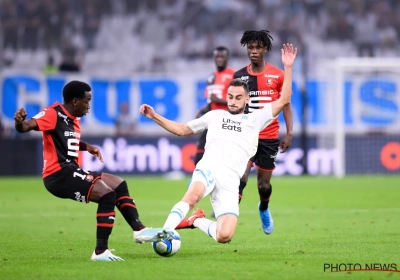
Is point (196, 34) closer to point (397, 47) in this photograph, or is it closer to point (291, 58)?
point (397, 47)

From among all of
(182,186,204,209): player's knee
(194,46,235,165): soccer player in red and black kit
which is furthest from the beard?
(194,46,235,165): soccer player in red and black kit

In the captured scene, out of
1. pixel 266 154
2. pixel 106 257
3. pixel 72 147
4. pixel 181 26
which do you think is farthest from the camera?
pixel 181 26

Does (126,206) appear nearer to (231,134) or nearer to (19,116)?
(231,134)

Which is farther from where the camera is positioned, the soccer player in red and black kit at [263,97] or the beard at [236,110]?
the soccer player in red and black kit at [263,97]

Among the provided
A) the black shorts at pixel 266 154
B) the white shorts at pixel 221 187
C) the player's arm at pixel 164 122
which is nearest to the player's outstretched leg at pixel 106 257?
the white shorts at pixel 221 187

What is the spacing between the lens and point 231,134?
8734 mm

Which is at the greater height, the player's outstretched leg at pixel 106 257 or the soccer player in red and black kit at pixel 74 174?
the soccer player in red and black kit at pixel 74 174

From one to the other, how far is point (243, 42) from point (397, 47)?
2037 cm

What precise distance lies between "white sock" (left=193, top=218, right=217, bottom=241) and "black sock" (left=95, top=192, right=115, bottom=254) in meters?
1.04

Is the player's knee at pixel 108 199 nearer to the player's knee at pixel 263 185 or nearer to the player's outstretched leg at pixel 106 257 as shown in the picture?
the player's outstretched leg at pixel 106 257

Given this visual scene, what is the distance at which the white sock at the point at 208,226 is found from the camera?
28.0 feet

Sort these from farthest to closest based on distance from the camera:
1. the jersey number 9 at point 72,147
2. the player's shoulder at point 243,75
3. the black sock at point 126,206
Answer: the player's shoulder at point 243,75 → the black sock at point 126,206 → the jersey number 9 at point 72,147

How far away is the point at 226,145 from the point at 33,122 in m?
2.03

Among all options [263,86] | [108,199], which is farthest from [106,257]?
[263,86]
